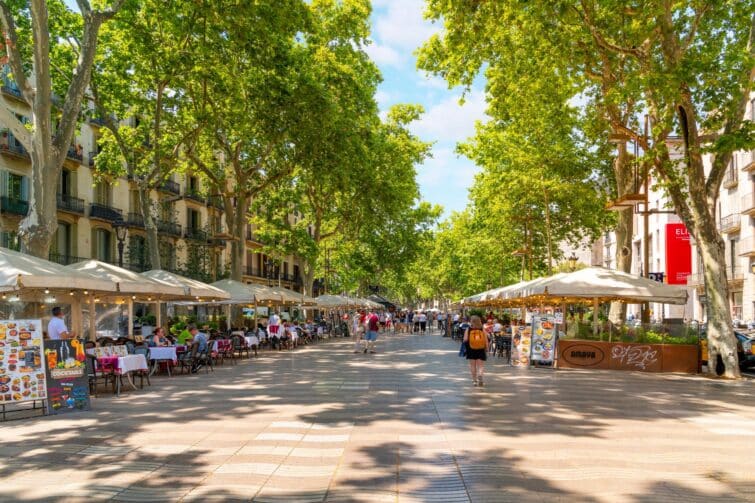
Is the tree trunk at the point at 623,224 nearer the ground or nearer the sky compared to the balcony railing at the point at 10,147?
nearer the ground

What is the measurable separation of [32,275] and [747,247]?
129ft

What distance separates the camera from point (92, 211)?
1420 inches

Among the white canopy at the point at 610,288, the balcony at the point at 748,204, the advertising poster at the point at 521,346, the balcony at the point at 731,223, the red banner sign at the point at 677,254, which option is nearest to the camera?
the white canopy at the point at 610,288

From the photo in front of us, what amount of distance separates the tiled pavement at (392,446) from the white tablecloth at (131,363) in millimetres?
498

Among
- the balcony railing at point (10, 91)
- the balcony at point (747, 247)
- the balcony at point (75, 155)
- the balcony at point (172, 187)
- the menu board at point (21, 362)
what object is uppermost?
the balcony railing at point (10, 91)

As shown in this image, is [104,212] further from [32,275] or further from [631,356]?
[631,356]

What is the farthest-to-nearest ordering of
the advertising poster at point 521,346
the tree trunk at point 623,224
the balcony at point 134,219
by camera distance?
the balcony at point 134,219 < the tree trunk at point 623,224 < the advertising poster at point 521,346

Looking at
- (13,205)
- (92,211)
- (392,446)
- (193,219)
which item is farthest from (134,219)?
(392,446)

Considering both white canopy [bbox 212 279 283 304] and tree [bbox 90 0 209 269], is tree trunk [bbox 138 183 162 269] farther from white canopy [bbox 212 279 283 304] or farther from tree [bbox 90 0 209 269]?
white canopy [bbox 212 279 283 304]

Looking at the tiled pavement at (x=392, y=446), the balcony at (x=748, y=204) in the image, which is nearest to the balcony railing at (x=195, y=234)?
the tiled pavement at (x=392, y=446)

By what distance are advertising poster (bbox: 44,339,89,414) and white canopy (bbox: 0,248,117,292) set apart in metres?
1.37

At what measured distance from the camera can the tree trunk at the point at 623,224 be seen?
2167cm

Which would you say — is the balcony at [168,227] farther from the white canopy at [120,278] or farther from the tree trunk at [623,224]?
the tree trunk at [623,224]

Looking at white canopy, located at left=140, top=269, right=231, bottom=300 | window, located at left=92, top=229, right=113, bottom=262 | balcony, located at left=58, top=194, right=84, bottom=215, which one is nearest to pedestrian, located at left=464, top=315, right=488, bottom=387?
white canopy, located at left=140, top=269, right=231, bottom=300
